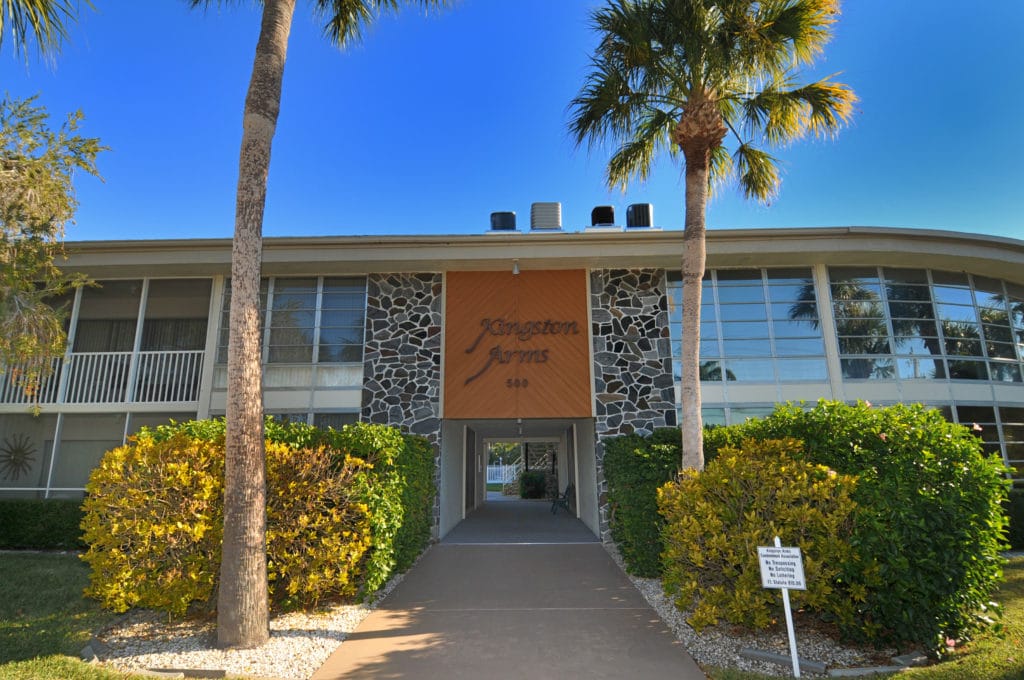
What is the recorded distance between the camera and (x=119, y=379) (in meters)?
11.9

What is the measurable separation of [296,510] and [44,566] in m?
5.38

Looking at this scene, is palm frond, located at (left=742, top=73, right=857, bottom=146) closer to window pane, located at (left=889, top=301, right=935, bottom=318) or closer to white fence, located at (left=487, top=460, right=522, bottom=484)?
window pane, located at (left=889, top=301, right=935, bottom=318)

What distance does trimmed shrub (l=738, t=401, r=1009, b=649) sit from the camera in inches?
184

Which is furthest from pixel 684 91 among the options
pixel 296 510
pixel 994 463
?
pixel 296 510

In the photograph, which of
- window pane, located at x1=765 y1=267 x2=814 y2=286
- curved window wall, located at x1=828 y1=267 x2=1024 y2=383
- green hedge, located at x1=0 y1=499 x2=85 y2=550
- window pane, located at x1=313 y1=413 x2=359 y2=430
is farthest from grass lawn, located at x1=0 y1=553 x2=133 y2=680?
curved window wall, located at x1=828 y1=267 x2=1024 y2=383

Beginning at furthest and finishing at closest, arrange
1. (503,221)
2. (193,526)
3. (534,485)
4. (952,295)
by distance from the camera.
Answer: (534,485) → (503,221) → (952,295) → (193,526)

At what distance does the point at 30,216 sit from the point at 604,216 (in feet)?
33.1

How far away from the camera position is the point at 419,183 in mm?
12883

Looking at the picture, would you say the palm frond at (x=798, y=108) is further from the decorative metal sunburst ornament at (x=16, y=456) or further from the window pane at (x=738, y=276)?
the decorative metal sunburst ornament at (x=16, y=456)

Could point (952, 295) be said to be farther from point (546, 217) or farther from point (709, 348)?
point (546, 217)

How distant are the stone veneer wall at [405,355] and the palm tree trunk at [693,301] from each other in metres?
5.60

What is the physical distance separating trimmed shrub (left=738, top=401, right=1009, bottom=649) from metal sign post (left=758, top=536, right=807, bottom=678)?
2.28 ft

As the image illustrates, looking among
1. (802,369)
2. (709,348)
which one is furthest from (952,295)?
(709,348)

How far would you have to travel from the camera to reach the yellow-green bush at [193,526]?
226 inches
